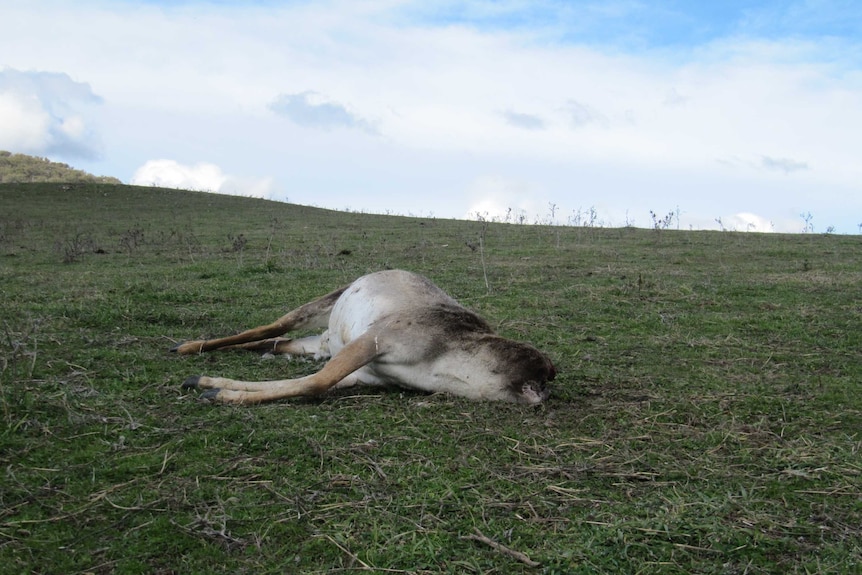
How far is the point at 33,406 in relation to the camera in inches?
156

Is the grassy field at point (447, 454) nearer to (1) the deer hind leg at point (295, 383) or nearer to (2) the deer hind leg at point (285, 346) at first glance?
(1) the deer hind leg at point (295, 383)

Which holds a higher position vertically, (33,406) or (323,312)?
(323,312)

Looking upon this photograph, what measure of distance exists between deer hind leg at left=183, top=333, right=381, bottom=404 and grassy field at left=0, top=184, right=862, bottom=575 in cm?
13

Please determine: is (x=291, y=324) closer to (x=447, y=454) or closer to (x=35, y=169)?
(x=447, y=454)

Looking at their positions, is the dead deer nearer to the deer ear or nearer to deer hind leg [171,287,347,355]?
the deer ear

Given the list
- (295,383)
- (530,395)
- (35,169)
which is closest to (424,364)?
(530,395)

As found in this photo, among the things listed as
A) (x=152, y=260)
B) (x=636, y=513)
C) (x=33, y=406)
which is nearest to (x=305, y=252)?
(x=152, y=260)

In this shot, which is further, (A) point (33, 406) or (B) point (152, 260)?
(B) point (152, 260)

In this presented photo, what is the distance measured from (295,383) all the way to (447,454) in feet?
4.50

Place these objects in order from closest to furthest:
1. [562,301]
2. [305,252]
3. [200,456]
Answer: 1. [200,456]
2. [562,301]
3. [305,252]

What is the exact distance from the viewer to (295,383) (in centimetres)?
475

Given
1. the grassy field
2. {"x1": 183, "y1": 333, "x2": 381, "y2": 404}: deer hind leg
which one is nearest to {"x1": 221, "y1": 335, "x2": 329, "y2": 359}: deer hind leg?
the grassy field

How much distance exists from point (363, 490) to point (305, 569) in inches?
25.8

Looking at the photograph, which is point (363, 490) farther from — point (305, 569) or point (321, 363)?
point (321, 363)
